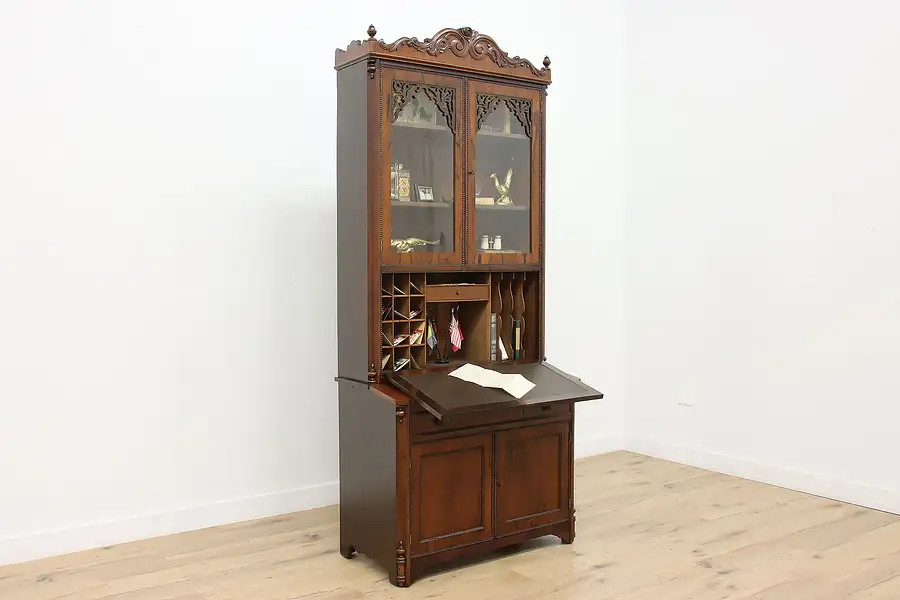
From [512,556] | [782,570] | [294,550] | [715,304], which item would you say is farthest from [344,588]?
[715,304]

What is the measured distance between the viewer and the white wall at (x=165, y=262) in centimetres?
380

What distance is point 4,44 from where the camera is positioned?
3.71 meters

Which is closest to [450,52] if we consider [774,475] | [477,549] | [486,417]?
[486,417]

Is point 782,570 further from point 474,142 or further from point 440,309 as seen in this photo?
point 474,142

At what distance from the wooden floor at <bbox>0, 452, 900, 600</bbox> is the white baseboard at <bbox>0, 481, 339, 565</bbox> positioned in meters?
0.06

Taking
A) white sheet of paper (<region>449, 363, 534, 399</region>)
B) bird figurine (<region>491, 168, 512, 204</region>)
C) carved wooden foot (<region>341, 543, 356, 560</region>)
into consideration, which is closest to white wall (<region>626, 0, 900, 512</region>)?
bird figurine (<region>491, 168, 512, 204</region>)

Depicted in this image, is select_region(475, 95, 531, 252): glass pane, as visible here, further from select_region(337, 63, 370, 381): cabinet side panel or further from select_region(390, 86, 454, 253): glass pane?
select_region(337, 63, 370, 381): cabinet side panel

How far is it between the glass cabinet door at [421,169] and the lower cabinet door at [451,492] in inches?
31.4

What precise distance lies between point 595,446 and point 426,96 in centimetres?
296

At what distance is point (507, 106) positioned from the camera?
13.1 ft

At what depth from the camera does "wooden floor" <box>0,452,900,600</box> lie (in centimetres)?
343

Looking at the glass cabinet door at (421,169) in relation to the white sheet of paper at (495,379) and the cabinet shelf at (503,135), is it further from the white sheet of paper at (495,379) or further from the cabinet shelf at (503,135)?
the white sheet of paper at (495,379)

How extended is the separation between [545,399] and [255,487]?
5.38 ft

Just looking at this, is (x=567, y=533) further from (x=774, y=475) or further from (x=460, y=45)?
(x=460, y=45)
